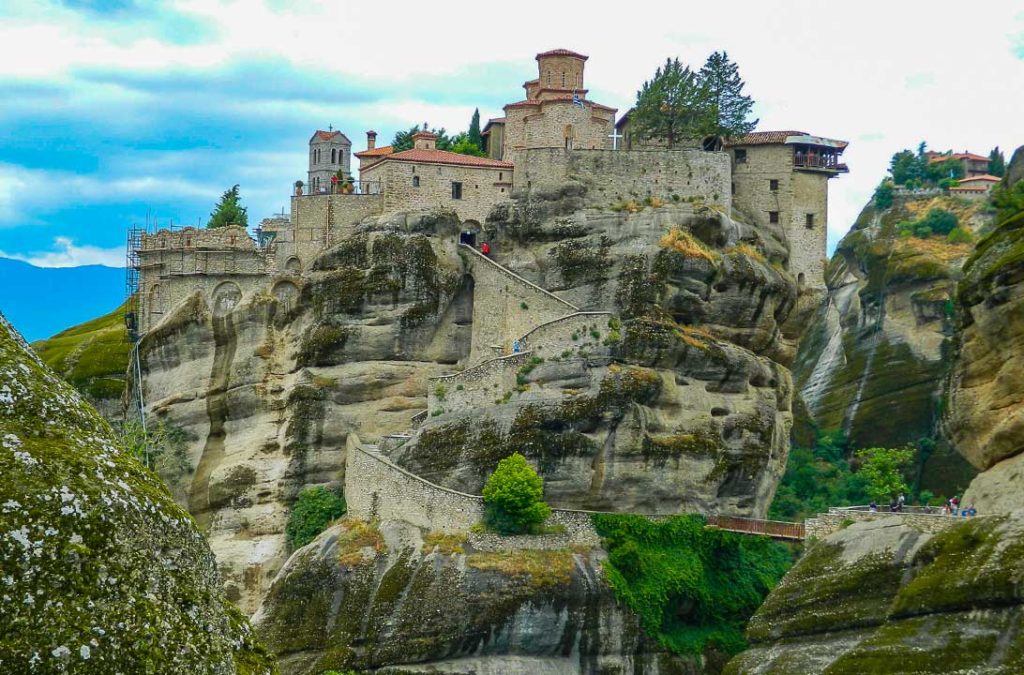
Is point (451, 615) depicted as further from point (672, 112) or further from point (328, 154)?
point (328, 154)

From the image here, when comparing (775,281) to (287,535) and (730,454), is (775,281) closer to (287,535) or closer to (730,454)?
(730,454)

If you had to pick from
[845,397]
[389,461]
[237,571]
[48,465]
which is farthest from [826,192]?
[48,465]

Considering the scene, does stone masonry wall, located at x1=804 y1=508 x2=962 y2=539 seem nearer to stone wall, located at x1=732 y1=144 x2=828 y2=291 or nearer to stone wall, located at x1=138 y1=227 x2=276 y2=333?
stone wall, located at x1=732 y1=144 x2=828 y2=291

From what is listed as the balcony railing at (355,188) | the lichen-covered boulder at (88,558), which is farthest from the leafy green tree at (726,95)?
the lichen-covered boulder at (88,558)

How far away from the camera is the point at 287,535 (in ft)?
206

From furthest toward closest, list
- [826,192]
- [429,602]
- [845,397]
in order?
[845,397], [826,192], [429,602]

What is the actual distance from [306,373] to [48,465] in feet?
184

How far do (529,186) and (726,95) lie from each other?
11147 mm

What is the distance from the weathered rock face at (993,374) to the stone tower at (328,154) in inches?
1787

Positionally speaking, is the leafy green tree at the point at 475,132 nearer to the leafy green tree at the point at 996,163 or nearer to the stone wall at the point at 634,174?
the stone wall at the point at 634,174

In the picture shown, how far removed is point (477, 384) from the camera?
60.0 meters

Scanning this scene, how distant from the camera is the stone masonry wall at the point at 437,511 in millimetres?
56500

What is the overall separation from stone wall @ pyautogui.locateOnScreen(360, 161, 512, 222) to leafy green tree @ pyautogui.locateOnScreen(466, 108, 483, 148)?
1017 centimetres

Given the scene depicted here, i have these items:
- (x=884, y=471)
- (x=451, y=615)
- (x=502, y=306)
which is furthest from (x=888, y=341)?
(x=451, y=615)
